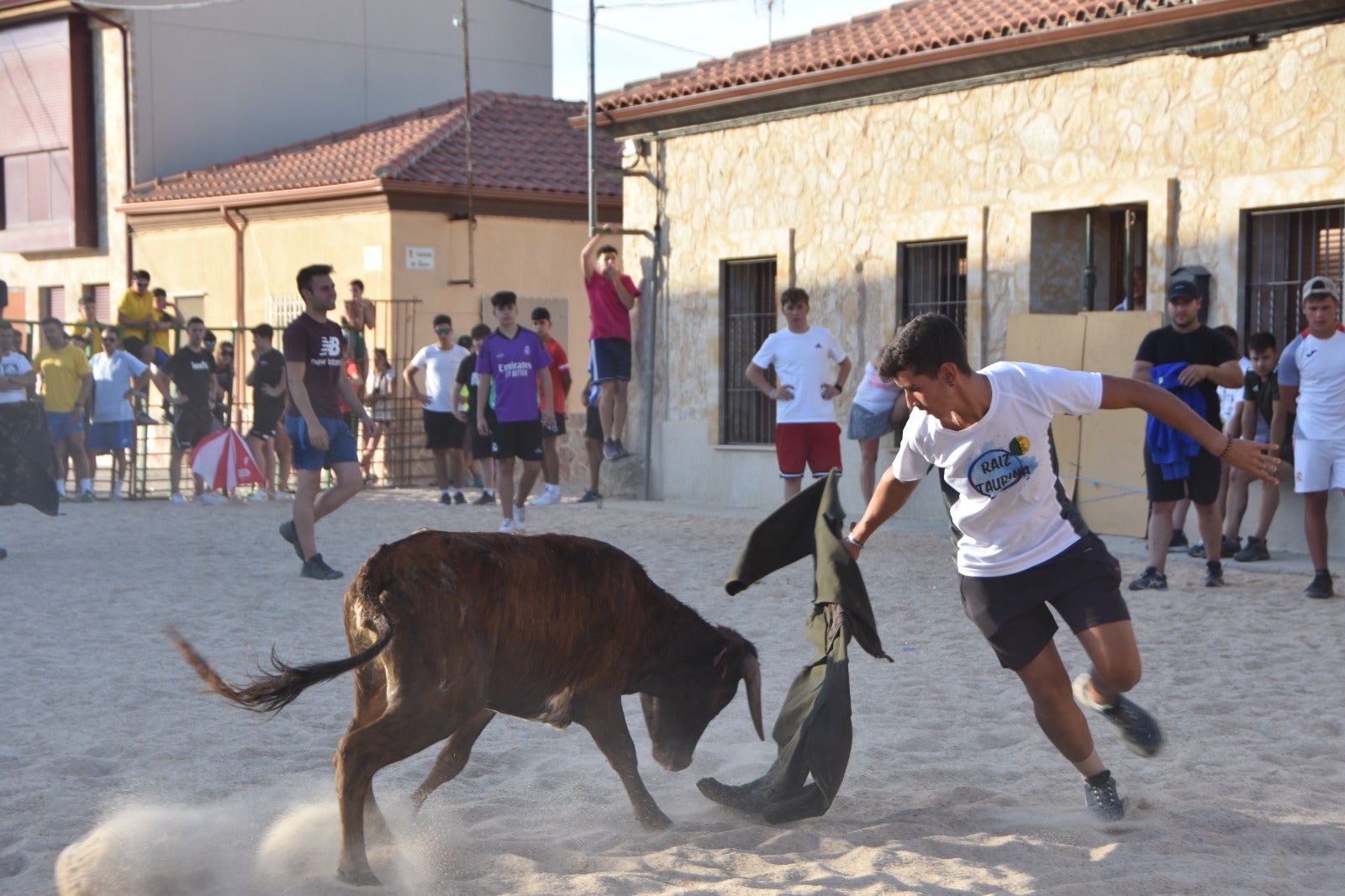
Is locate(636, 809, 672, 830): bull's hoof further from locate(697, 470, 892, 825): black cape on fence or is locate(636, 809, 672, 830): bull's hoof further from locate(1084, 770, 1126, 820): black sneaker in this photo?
locate(1084, 770, 1126, 820): black sneaker

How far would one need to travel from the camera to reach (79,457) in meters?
15.7

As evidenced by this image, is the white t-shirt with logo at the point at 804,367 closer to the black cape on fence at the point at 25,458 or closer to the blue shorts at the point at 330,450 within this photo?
the blue shorts at the point at 330,450

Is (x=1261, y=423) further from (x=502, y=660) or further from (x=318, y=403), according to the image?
(x=502, y=660)

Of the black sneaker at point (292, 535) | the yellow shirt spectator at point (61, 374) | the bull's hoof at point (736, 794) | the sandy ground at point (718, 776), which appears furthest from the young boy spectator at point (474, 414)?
the bull's hoof at point (736, 794)

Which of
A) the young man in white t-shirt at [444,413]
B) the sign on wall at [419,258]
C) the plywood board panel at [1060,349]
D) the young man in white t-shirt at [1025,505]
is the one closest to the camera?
the young man in white t-shirt at [1025,505]

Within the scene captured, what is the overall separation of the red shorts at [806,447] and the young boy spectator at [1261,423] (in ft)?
9.69

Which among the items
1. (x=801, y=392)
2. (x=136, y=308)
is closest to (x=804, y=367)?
(x=801, y=392)

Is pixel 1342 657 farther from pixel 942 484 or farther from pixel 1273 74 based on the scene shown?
pixel 1273 74

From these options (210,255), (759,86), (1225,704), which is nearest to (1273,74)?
(759,86)

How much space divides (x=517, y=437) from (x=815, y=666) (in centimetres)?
758

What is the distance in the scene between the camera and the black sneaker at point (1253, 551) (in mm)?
10492

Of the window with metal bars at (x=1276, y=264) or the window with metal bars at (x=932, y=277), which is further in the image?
the window with metal bars at (x=932, y=277)

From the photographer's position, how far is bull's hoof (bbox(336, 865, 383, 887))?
4.04 metres

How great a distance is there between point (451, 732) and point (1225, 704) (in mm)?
3529
